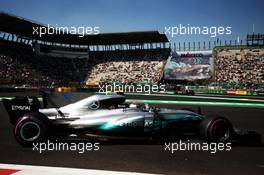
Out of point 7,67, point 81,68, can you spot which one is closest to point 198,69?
point 81,68

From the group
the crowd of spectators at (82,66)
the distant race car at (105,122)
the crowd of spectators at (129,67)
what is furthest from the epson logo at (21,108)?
the crowd of spectators at (129,67)

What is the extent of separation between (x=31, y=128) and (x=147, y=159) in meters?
2.44

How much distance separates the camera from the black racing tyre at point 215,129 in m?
6.14

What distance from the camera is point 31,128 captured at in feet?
19.7

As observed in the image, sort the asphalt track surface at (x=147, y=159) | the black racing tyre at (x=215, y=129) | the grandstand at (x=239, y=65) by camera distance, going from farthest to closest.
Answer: the grandstand at (x=239, y=65), the black racing tyre at (x=215, y=129), the asphalt track surface at (x=147, y=159)

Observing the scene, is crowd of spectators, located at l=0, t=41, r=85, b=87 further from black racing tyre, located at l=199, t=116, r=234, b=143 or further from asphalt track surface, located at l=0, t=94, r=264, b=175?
black racing tyre, located at l=199, t=116, r=234, b=143

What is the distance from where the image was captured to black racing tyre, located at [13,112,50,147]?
5.93 meters

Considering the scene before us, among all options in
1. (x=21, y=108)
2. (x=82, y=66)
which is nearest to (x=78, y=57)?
(x=82, y=66)

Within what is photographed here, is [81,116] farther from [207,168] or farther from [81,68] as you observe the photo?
[81,68]

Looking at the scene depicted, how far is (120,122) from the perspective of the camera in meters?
6.12

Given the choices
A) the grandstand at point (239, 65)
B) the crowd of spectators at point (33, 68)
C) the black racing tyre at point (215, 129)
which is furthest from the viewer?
the grandstand at point (239, 65)

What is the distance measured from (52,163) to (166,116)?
249 cm

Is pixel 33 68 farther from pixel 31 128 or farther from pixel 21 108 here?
pixel 31 128

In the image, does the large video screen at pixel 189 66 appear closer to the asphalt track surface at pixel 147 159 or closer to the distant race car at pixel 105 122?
the distant race car at pixel 105 122
